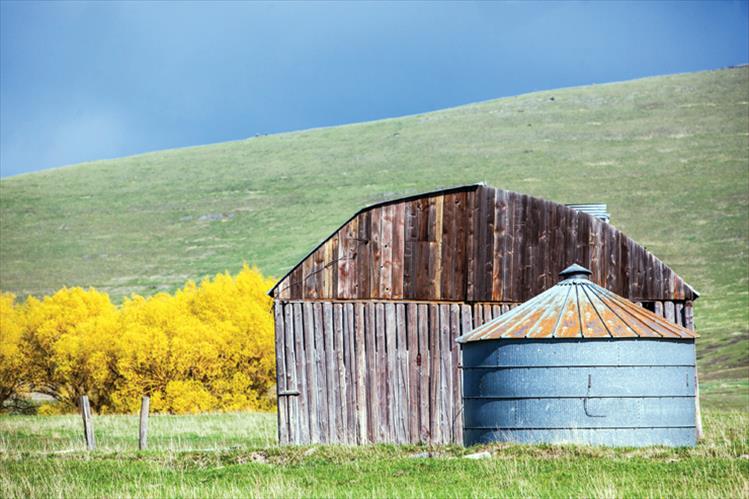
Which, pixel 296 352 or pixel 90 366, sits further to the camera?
pixel 90 366

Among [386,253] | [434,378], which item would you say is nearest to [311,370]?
[434,378]

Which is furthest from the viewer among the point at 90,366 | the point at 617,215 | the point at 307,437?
the point at 617,215

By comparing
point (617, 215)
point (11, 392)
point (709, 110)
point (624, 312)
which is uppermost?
point (709, 110)

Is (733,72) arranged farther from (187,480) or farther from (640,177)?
(187,480)

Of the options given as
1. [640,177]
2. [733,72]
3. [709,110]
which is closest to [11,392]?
[640,177]

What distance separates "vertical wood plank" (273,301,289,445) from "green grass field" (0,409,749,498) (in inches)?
15.5

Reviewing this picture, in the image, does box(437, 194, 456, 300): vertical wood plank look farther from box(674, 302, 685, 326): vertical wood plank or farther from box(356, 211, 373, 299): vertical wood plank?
box(674, 302, 685, 326): vertical wood plank

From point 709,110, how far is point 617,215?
3324cm

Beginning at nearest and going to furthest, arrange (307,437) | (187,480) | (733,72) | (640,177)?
(187,480), (307,437), (640,177), (733,72)

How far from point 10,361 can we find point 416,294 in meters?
28.2

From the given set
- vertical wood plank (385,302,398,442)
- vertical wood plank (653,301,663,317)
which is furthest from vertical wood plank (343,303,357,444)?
vertical wood plank (653,301,663,317)

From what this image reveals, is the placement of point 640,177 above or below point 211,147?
below

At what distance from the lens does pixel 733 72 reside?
433ft

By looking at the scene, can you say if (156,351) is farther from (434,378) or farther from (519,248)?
(519,248)
